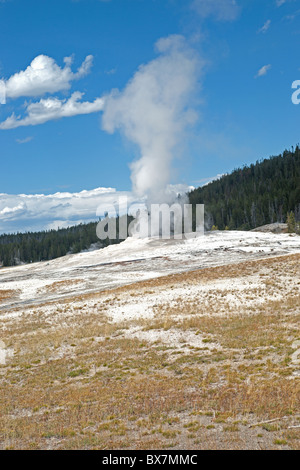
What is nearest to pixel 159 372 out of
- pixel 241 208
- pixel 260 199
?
pixel 260 199

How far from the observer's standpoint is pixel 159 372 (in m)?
17.5

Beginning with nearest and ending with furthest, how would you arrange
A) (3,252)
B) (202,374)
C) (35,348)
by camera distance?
(202,374)
(35,348)
(3,252)

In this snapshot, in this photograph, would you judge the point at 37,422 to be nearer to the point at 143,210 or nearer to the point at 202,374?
the point at 202,374

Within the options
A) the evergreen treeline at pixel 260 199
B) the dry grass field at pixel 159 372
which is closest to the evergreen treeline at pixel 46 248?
the evergreen treeline at pixel 260 199

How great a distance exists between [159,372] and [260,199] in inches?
5117

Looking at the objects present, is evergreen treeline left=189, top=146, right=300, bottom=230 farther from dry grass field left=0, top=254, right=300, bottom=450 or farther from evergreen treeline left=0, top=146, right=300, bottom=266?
dry grass field left=0, top=254, right=300, bottom=450

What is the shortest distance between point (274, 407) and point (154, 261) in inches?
2203

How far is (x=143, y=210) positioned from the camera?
113m

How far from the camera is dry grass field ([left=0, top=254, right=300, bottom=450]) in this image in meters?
10.9

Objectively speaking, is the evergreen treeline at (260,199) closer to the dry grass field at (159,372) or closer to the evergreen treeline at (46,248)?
the evergreen treeline at (46,248)

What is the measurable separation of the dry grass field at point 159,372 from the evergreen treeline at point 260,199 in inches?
3941

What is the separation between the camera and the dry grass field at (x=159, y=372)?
10.9m

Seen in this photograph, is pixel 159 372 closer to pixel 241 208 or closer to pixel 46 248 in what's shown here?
pixel 241 208
